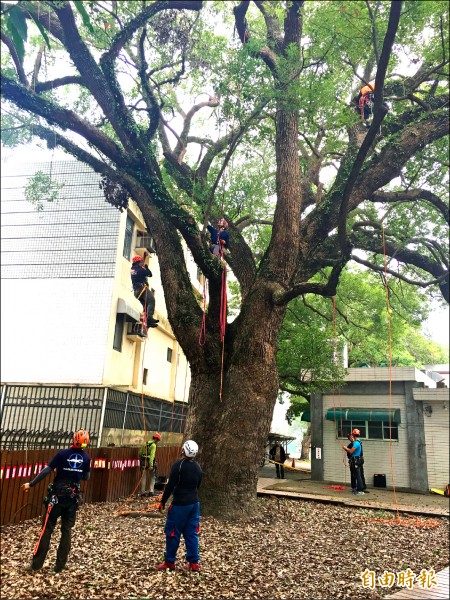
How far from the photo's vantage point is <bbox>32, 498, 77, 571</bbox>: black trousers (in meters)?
5.02

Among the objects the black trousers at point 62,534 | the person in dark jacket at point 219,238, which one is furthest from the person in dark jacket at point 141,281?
the black trousers at point 62,534

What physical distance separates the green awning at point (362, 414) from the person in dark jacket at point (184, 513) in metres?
13.2

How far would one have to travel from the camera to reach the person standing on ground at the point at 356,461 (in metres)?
13.3

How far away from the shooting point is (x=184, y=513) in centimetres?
529

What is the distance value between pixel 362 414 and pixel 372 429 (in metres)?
0.74

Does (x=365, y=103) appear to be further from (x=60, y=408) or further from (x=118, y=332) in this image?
(x=60, y=408)

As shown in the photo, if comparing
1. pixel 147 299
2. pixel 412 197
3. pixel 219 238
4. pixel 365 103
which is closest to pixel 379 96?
pixel 219 238

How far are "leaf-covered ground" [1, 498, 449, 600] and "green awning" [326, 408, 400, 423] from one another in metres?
8.92

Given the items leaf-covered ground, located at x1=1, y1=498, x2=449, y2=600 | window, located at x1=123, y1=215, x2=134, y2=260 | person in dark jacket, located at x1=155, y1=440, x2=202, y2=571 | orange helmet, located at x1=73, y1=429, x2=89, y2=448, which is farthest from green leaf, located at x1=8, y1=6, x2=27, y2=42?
window, located at x1=123, y1=215, x2=134, y2=260

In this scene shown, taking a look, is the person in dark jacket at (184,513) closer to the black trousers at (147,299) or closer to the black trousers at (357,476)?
the black trousers at (147,299)

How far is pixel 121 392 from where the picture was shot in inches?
546

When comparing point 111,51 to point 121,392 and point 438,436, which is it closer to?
point 121,392

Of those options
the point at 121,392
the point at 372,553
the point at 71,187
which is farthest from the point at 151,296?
the point at 372,553

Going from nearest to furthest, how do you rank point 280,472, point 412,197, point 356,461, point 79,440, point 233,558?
1. point 79,440
2. point 233,558
3. point 412,197
4. point 356,461
5. point 280,472
